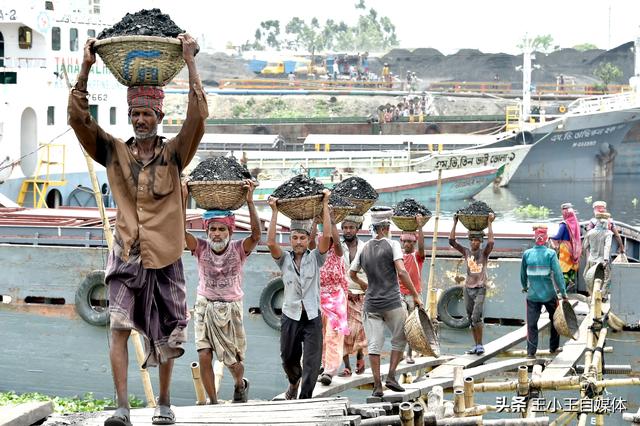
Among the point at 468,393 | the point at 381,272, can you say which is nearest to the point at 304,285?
the point at 381,272

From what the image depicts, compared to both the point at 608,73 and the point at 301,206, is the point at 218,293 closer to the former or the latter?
the point at 301,206

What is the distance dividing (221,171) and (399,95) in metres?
67.2

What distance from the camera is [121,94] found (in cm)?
2417

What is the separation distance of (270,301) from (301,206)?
7234 millimetres

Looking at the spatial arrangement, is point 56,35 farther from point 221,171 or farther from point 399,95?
point 399,95

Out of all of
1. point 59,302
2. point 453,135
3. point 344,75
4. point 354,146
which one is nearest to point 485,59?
point 344,75

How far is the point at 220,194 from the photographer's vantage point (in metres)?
8.12

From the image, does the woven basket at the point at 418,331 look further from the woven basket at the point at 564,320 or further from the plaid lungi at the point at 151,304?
the plaid lungi at the point at 151,304

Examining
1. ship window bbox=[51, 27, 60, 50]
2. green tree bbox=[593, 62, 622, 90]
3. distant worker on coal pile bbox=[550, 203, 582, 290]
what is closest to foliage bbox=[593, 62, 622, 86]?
green tree bbox=[593, 62, 622, 90]

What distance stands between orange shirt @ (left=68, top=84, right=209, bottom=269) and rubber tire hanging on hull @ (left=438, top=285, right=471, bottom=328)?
929cm

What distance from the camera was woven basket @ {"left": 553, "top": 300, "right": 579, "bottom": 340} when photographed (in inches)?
445

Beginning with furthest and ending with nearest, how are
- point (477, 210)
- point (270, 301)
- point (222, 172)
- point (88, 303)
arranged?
1. point (88, 303)
2. point (270, 301)
3. point (477, 210)
4. point (222, 172)

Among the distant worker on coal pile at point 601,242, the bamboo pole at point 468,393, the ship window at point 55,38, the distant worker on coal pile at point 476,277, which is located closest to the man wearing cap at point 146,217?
the bamboo pole at point 468,393

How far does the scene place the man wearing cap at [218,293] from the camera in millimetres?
7980
